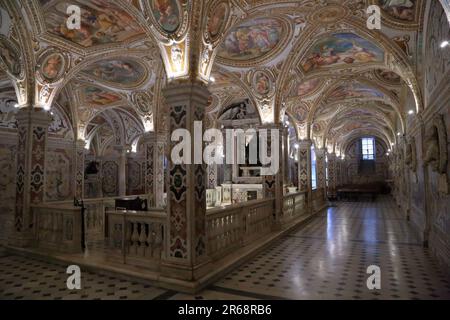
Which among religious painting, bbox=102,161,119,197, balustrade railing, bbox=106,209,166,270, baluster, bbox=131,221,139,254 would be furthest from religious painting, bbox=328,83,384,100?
religious painting, bbox=102,161,119,197

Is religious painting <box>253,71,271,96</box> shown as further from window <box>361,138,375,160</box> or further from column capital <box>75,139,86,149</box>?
window <box>361,138,375,160</box>

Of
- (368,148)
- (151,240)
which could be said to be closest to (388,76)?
(151,240)

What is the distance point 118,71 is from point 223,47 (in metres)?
4.34

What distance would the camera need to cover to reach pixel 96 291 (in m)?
4.84

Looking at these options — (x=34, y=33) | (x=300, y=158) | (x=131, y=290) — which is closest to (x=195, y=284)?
(x=131, y=290)

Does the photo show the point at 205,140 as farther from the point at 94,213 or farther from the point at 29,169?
the point at 94,213

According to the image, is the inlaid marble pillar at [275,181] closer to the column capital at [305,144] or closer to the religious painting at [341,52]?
the religious painting at [341,52]

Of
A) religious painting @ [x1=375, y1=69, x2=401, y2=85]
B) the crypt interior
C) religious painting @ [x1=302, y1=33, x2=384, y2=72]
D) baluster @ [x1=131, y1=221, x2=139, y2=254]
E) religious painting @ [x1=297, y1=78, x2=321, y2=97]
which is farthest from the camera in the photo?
religious painting @ [x1=297, y1=78, x2=321, y2=97]

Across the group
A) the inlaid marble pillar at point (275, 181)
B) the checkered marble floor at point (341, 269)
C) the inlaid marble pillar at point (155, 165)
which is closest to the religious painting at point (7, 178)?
the inlaid marble pillar at point (155, 165)

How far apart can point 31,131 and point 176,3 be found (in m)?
5.36

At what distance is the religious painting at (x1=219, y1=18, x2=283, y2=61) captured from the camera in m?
7.95

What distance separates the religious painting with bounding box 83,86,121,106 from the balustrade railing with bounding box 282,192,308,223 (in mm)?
9103

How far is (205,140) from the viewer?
218 inches
